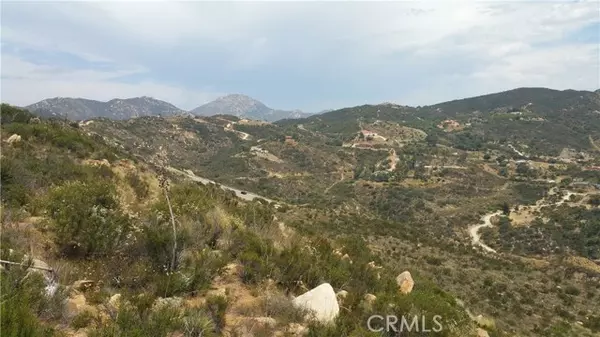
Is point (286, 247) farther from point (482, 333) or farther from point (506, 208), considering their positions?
point (506, 208)

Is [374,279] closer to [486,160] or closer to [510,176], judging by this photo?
[510,176]

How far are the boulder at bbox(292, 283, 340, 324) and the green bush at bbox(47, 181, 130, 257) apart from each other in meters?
3.91

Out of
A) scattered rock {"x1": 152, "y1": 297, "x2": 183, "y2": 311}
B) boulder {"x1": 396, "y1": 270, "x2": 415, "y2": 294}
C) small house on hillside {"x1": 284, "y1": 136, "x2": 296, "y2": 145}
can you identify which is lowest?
small house on hillside {"x1": 284, "y1": 136, "x2": 296, "y2": 145}

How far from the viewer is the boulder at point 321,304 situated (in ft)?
22.5

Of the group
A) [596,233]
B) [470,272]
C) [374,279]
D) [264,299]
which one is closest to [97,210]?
[264,299]

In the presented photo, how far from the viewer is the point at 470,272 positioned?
21875 mm

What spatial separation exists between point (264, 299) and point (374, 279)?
404 centimetres

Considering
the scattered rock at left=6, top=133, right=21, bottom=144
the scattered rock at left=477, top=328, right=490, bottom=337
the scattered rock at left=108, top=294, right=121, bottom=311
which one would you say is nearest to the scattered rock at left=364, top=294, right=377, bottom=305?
the scattered rock at left=477, top=328, right=490, bottom=337

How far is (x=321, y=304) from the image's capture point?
711 centimetres

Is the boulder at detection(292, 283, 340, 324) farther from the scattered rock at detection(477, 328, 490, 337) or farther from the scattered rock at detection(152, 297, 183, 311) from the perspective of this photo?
the scattered rock at detection(477, 328, 490, 337)

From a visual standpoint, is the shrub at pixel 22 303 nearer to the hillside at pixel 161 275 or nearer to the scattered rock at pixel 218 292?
the hillside at pixel 161 275

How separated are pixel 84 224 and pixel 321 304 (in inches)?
194

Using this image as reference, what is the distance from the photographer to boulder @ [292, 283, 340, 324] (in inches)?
270

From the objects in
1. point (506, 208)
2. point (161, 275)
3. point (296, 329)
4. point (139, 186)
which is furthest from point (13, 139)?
point (506, 208)
